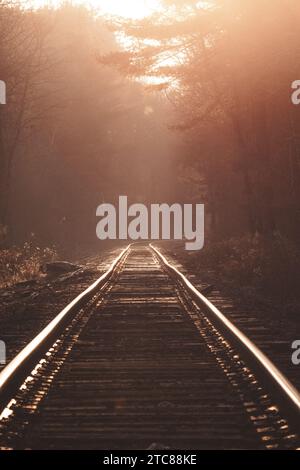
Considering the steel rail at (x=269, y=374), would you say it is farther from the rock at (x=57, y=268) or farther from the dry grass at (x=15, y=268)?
the rock at (x=57, y=268)

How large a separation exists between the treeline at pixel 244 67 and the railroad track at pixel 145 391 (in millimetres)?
14129

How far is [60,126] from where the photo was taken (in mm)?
50094

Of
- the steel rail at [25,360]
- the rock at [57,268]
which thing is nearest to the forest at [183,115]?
the rock at [57,268]

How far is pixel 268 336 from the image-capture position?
1017 centimetres

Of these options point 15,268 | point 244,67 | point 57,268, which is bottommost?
point 57,268

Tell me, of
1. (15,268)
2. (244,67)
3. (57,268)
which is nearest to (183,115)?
(244,67)

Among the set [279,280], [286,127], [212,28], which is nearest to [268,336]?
[279,280]

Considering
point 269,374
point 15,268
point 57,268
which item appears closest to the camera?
point 269,374

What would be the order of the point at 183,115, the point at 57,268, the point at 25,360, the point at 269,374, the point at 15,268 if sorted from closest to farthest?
the point at 269,374, the point at 25,360, the point at 15,268, the point at 57,268, the point at 183,115

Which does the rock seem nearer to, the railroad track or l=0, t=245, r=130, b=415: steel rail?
l=0, t=245, r=130, b=415: steel rail

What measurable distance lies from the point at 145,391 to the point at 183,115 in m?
34.3

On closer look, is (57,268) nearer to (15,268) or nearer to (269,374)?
(15,268)
